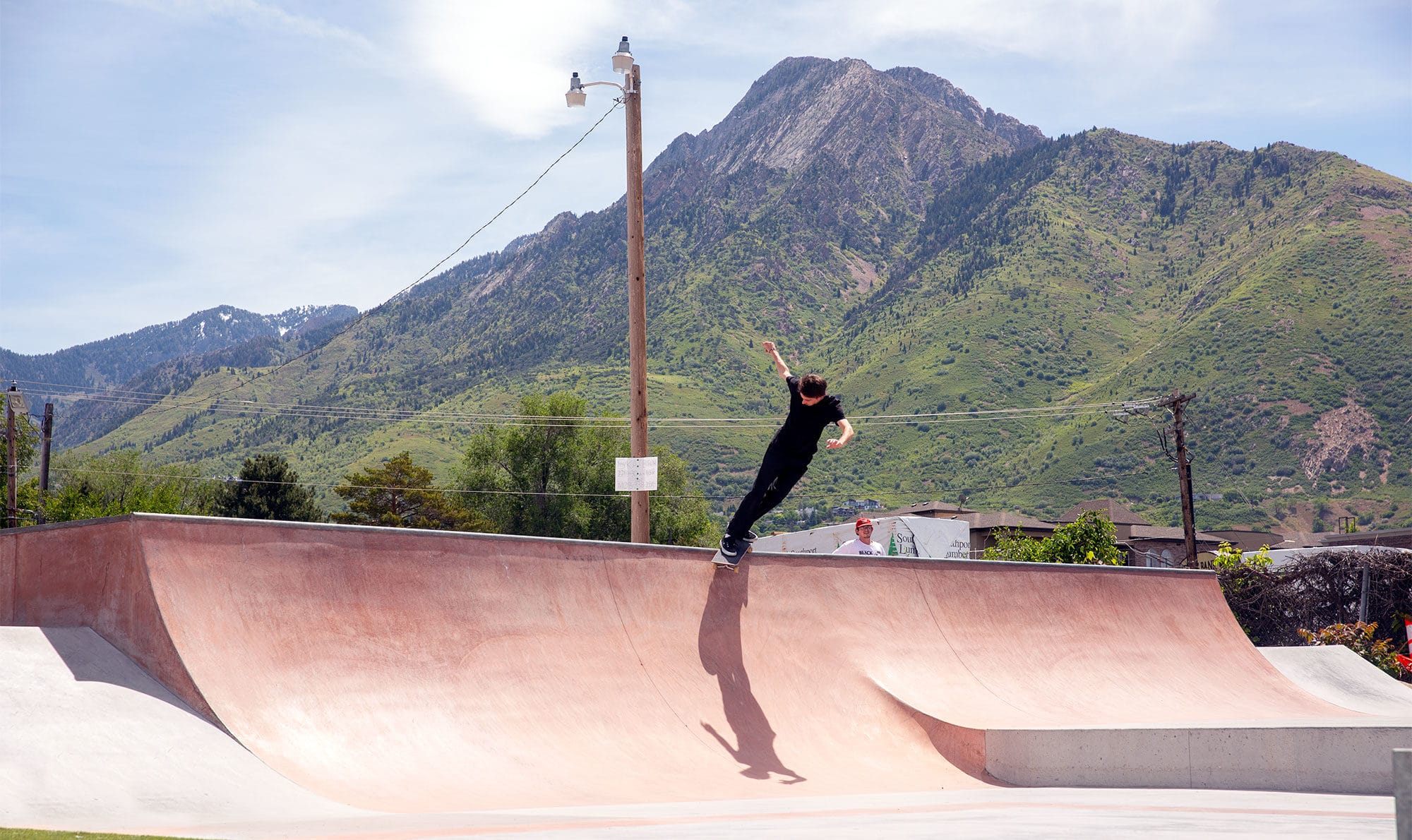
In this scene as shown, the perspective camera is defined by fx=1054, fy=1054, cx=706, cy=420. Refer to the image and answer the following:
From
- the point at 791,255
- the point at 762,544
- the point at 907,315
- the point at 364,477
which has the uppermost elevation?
the point at 791,255

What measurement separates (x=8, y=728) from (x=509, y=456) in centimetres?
5688

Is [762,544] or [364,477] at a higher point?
[364,477]

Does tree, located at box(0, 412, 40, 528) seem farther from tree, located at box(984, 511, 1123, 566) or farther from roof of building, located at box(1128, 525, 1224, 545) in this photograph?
roof of building, located at box(1128, 525, 1224, 545)

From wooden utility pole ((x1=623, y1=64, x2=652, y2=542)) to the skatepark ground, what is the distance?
12.1 ft

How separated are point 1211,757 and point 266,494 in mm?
49910

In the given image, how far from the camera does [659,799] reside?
6.86 m

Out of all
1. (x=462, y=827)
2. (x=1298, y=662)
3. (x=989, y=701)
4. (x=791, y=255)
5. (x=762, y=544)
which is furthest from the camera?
(x=791, y=255)

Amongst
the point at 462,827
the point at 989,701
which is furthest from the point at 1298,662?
the point at 462,827

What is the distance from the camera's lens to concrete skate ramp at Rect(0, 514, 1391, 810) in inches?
269

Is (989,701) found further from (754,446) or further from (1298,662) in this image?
(754,446)

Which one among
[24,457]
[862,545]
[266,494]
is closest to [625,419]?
[266,494]

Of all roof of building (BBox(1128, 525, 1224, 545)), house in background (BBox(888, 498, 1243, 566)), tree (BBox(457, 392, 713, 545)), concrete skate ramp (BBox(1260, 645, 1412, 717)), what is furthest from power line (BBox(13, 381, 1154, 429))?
concrete skate ramp (BBox(1260, 645, 1412, 717))

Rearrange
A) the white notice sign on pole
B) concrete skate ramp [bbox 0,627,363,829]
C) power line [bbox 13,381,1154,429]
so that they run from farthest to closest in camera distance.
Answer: power line [bbox 13,381,1154,429]
the white notice sign on pole
concrete skate ramp [bbox 0,627,363,829]

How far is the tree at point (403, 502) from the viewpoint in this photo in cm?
6016
